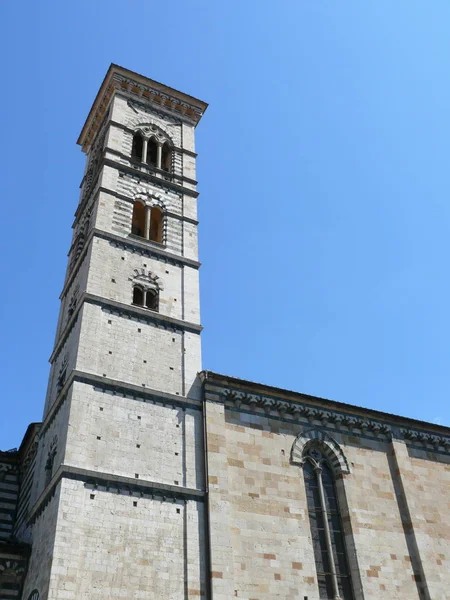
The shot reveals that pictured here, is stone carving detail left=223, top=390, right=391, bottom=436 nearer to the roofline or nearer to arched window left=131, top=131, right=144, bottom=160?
the roofline

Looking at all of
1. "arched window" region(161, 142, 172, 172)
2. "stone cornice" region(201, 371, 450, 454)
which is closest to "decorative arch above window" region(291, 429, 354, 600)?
"stone cornice" region(201, 371, 450, 454)

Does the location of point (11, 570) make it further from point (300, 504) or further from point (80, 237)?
point (80, 237)

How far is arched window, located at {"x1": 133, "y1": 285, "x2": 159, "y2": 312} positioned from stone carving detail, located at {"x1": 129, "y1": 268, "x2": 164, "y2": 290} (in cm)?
18

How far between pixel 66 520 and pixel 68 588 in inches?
62.6

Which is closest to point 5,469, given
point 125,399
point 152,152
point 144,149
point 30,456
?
point 30,456

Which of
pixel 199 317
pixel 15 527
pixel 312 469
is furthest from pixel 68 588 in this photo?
pixel 199 317

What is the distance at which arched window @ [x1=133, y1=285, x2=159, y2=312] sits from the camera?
22109mm

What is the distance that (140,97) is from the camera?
31.2 meters

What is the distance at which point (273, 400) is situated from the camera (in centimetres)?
2052

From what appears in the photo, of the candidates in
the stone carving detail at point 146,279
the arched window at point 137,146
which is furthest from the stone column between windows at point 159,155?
the stone carving detail at point 146,279

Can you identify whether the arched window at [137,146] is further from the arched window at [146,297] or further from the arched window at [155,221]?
the arched window at [146,297]

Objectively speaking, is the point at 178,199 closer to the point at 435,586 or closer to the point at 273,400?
the point at 273,400

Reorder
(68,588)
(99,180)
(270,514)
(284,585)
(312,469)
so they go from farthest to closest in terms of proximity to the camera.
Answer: (99,180) < (312,469) < (270,514) < (284,585) < (68,588)

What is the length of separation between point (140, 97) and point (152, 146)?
3.33 metres
